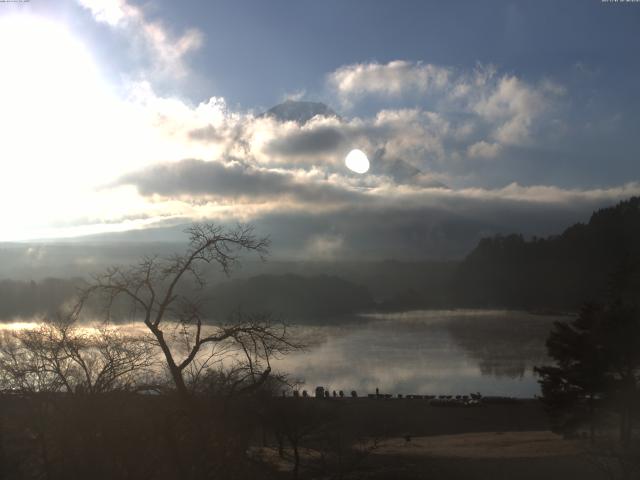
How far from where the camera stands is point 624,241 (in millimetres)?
88688

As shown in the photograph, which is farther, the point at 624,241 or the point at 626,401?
the point at 624,241

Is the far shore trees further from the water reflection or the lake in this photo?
the water reflection

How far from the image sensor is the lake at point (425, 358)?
129 feet

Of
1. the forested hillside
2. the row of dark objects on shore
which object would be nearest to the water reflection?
the row of dark objects on shore

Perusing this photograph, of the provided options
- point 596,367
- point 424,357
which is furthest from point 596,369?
point 424,357

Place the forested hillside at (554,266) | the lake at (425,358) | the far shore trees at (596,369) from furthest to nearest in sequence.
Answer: the forested hillside at (554,266) → the lake at (425,358) → the far shore trees at (596,369)

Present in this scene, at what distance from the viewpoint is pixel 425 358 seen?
4775 centimetres

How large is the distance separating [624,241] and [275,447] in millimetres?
82909

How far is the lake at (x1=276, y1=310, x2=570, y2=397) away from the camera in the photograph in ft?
129

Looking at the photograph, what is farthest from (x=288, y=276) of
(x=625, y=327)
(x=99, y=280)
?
(x=99, y=280)

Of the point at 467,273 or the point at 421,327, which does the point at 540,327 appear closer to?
the point at 421,327

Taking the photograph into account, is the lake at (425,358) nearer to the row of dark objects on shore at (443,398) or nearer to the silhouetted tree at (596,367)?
the row of dark objects on shore at (443,398)

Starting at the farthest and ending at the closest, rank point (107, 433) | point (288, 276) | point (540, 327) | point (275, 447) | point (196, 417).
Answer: point (288, 276) < point (540, 327) < point (275, 447) < point (196, 417) < point (107, 433)

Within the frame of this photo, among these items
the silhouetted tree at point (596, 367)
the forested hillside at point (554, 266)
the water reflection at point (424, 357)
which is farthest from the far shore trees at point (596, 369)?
the forested hillside at point (554, 266)
